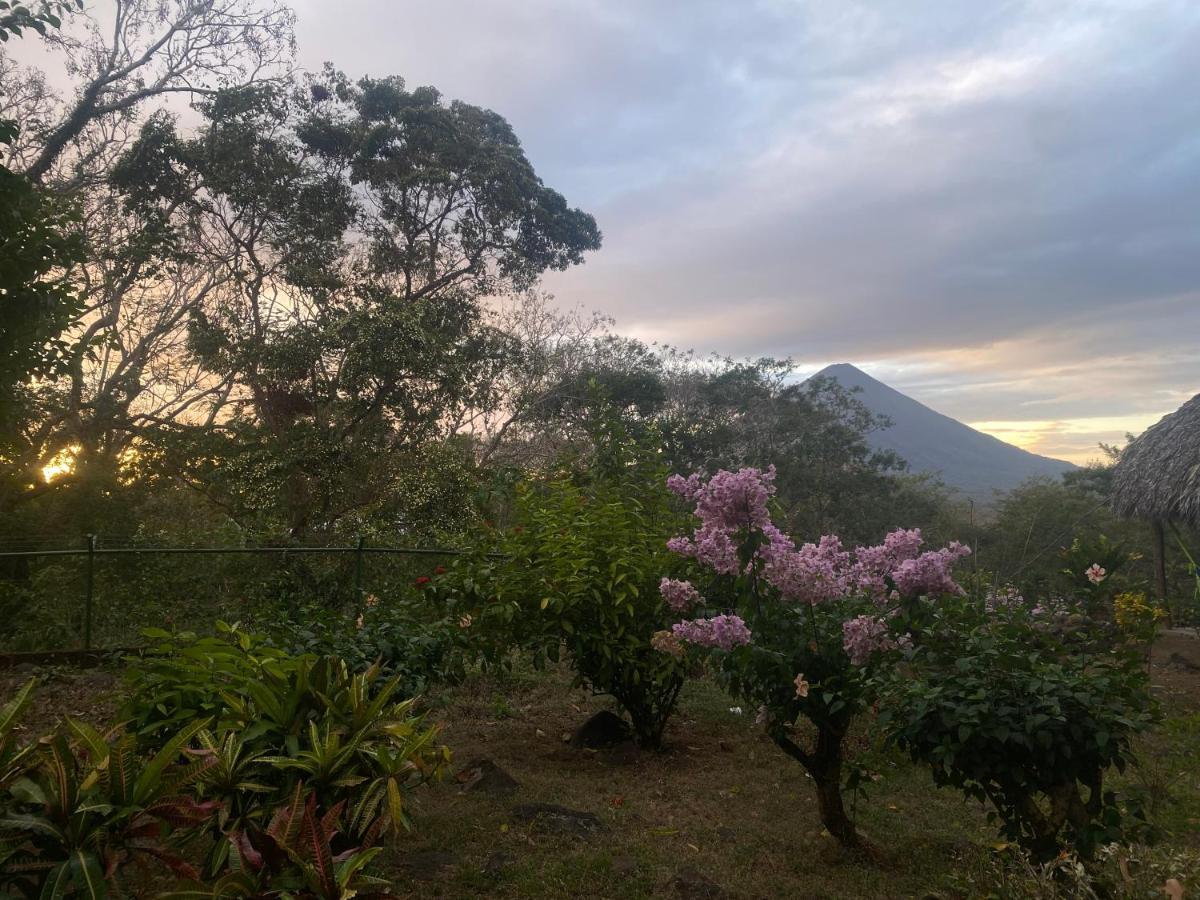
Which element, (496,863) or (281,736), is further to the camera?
(496,863)

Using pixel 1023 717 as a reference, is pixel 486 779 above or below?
below

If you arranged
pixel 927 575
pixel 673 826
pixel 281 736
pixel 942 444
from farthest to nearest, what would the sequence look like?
pixel 942 444, pixel 673 826, pixel 927 575, pixel 281 736

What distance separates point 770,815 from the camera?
14.6 feet

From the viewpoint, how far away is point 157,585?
26.3ft

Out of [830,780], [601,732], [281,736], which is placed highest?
[281,736]

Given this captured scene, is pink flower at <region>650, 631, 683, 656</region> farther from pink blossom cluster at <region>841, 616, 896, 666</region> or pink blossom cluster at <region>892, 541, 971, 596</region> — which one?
pink blossom cluster at <region>892, 541, 971, 596</region>

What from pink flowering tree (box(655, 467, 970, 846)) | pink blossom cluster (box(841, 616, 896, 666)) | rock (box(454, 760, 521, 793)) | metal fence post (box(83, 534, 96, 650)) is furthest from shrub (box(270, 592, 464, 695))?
metal fence post (box(83, 534, 96, 650))

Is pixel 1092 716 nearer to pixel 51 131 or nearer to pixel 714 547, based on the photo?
pixel 714 547

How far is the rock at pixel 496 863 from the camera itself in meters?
3.48

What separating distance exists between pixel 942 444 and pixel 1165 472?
6004 inches

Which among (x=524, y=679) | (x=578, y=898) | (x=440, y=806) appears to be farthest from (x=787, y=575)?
(x=524, y=679)

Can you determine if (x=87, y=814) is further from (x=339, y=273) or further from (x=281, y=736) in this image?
(x=339, y=273)

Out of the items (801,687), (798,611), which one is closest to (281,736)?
(801,687)

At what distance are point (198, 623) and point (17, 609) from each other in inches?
67.2
